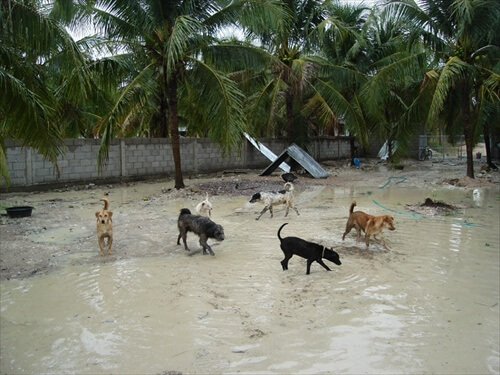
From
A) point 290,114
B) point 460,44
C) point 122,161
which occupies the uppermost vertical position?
point 460,44

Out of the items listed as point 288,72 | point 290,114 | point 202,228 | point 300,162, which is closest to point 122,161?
point 288,72

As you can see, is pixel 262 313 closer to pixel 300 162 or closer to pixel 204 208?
pixel 204 208

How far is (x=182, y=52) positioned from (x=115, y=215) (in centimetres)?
471

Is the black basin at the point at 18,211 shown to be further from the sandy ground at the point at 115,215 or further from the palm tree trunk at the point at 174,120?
the palm tree trunk at the point at 174,120

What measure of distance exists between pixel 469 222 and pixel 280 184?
25.5 feet

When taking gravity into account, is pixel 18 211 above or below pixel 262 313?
above

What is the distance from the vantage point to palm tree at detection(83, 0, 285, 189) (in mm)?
12641

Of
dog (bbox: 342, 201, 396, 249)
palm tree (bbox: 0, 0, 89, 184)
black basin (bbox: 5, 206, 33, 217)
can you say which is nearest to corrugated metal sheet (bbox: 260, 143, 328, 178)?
black basin (bbox: 5, 206, 33, 217)

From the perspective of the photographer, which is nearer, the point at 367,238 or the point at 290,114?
the point at 367,238

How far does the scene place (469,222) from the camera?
387 inches

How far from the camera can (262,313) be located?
5.07 m

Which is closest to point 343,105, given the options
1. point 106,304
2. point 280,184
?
point 280,184

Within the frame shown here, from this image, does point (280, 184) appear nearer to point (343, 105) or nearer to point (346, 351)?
point (343, 105)

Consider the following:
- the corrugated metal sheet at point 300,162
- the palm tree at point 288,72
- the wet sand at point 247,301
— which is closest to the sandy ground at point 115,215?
the wet sand at point 247,301
